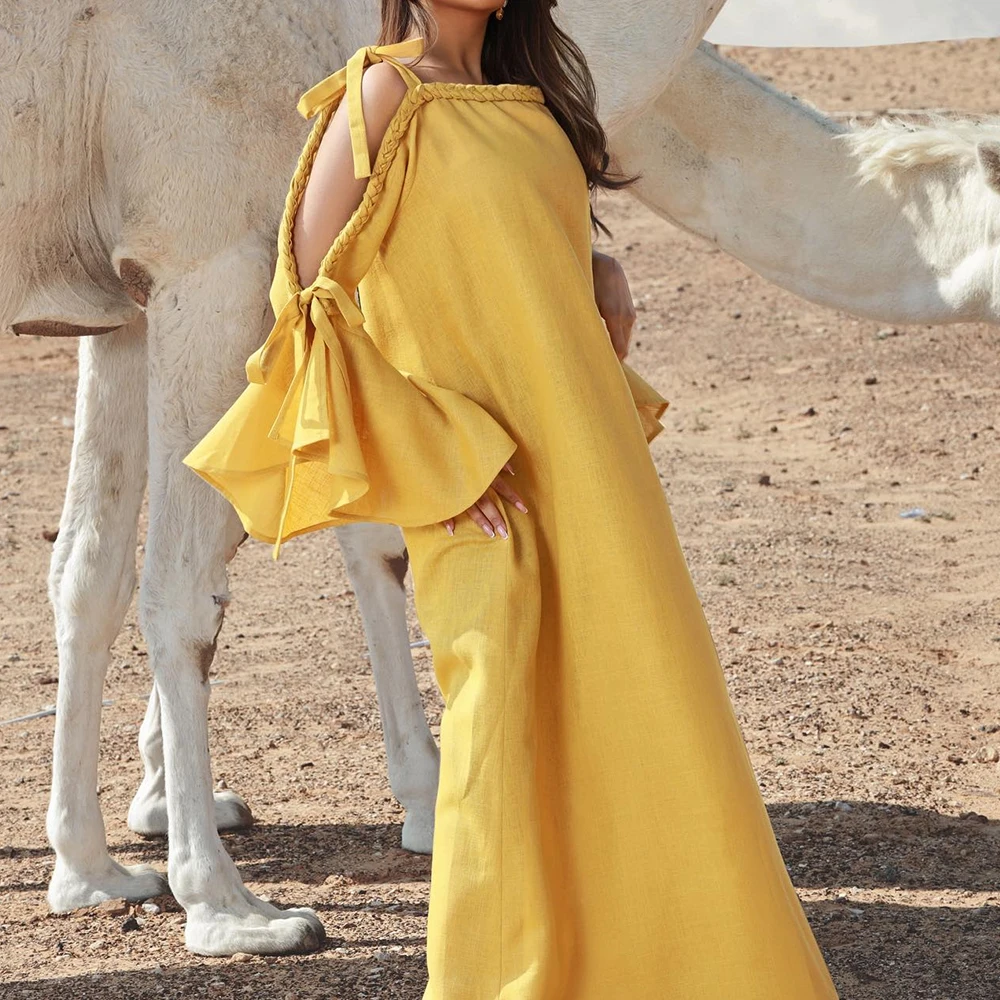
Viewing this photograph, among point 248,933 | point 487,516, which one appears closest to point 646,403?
point 487,516

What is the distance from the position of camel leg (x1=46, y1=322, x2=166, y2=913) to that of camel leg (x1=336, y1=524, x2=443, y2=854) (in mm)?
572

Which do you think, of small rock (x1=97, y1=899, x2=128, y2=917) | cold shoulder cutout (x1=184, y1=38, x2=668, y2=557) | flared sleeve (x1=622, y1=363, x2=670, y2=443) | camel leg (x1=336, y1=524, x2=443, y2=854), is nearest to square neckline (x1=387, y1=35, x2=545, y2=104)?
cold shoulder cutout (x1=184, y1=38, x2=668, y2=557)

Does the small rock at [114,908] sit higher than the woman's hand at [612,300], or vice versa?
Result: the woman's hand at [612,300]

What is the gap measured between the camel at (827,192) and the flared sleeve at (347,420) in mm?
1934

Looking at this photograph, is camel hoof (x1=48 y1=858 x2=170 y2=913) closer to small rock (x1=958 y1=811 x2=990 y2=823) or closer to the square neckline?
small rock (x1=958 y1=811 x2=990 y2=823)

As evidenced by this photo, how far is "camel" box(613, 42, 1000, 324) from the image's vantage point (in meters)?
4.02

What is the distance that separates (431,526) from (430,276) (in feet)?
1.31

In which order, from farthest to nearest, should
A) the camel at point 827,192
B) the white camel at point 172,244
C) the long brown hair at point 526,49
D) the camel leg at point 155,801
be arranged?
the camel leg at point 155,801
the camel at point 827,192
the white camel at point 172,244
the long brown hair at point 526,49

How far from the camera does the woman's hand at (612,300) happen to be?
279cm

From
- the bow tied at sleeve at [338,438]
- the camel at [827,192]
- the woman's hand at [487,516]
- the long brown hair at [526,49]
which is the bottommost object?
the woman's hand at [487,516]

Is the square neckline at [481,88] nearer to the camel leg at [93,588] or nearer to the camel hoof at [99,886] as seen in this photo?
the camel leg at [93,588]

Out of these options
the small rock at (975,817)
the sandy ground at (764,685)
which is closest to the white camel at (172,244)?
the sandy ground at (764,685)

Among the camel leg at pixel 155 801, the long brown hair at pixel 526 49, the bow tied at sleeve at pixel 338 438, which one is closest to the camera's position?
the bow tied at sleeve at pixel 338 438

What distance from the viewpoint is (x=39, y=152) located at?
3475 mm
